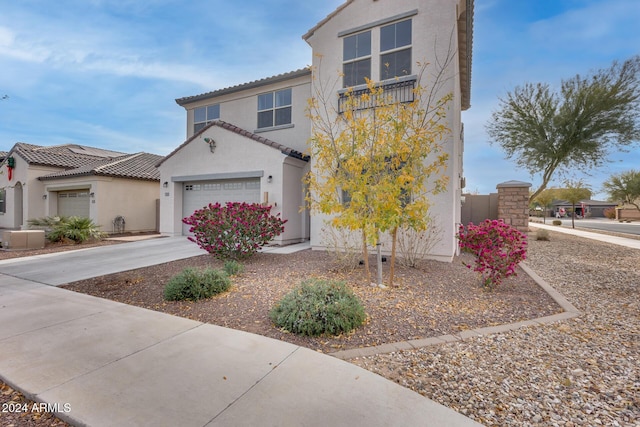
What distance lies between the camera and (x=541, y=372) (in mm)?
2912

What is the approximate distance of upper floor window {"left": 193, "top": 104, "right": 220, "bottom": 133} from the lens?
14794mm

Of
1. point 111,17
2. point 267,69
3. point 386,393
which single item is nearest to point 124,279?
point 386,393

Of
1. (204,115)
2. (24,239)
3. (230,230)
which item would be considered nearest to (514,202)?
(230,230)

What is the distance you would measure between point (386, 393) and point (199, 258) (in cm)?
737

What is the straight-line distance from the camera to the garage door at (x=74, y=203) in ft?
53.7

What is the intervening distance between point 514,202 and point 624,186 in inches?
1453

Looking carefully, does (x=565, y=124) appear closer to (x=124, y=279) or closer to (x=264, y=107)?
(x=264, y=107)

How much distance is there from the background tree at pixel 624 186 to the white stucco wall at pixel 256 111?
4254 cm

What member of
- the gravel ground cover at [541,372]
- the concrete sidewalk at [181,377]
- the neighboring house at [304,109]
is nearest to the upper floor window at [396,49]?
the neighboring house at [304,109]

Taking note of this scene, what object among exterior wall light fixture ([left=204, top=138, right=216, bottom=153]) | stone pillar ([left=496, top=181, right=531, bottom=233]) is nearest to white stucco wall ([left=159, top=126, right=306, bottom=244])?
exterior wall light fixture ([left=204, top=138, right=216, bottom=153])

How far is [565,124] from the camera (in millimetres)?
14688

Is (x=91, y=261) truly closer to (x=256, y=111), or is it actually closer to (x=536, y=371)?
(x=256, y=111)

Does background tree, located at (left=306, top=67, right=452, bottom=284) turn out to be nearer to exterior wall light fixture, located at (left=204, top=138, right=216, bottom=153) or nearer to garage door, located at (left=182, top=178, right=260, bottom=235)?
garage door, located at (left=182, top=178, right=260, bottom=235)

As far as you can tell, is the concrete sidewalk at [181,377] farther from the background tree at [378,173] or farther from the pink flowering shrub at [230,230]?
the pink flowering shrub at [230,230]
